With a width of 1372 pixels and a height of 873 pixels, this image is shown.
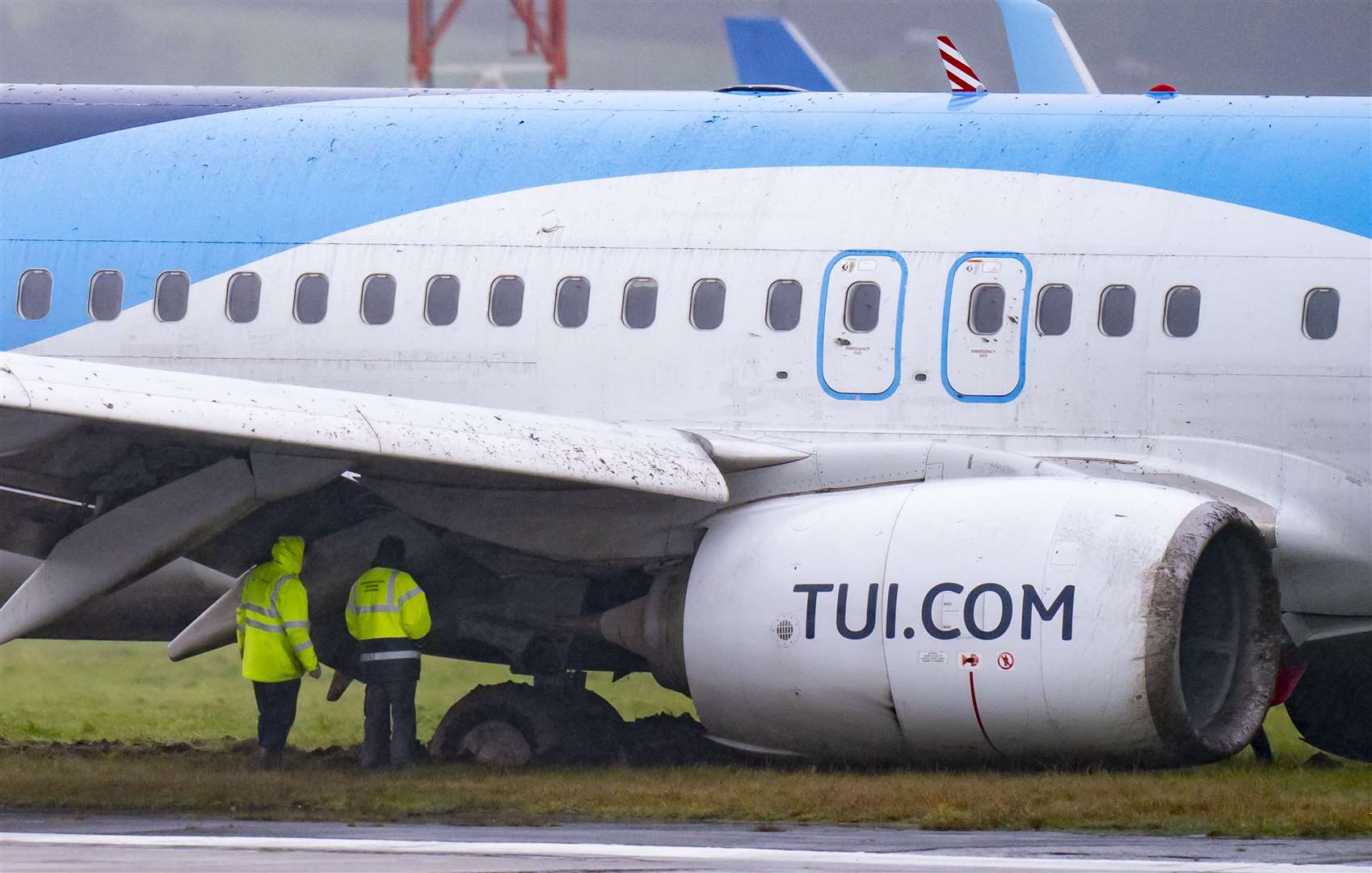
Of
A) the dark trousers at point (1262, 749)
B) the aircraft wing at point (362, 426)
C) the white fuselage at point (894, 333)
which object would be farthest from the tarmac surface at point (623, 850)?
the dark trousers at point (1262, 749)

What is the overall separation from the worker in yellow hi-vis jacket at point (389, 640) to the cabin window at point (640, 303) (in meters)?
1.83

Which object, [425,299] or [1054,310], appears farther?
[425,299]

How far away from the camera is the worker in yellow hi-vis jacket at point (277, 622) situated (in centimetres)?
1288

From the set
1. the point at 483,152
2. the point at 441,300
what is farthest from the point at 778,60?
the point at 441,300

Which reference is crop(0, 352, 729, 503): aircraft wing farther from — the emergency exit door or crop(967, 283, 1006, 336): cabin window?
crop(967, 283, 1006, 336): cabin window

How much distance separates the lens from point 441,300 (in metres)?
13.8

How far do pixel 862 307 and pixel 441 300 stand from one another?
2528 mm

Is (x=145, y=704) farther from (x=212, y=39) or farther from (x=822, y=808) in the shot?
(x=212, y=39)

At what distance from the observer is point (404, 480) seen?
505 inches

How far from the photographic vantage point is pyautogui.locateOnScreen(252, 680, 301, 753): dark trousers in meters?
13.1

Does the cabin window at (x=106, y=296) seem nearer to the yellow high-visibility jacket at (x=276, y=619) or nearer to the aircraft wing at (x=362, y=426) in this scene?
the yellow high-visibility jacket at (x=276, y=619)

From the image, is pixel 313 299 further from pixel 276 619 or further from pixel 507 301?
pixel 276 619

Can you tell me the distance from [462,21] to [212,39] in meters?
18.5

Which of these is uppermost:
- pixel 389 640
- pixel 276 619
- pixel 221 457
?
pixel 221 457
